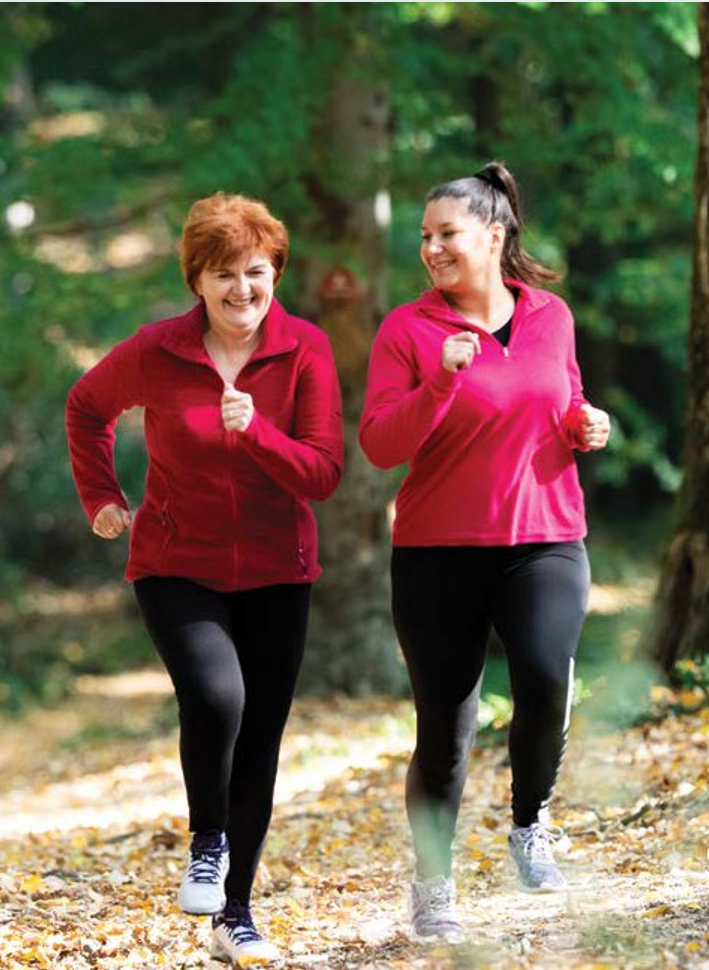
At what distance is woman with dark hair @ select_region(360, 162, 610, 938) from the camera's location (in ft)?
16.1

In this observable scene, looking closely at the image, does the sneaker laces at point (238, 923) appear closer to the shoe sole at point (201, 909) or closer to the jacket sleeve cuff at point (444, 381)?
the shoe sole at point (201, 909)

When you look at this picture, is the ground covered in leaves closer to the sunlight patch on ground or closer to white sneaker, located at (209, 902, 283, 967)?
white sneaker, located at (209, 902, 283, 967)

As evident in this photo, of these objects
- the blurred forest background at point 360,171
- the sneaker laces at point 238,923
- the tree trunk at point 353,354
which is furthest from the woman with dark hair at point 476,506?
the tree trunk at point 353,354

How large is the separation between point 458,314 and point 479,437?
38 cm

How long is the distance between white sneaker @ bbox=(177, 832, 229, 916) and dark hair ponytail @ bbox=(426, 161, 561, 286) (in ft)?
6.07

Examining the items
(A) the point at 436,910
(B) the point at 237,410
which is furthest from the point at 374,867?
(B) the point at 237,410

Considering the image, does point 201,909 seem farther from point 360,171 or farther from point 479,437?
point 360,171

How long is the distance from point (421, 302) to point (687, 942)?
74.7 inches

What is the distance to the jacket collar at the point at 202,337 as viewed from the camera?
5.02 metres

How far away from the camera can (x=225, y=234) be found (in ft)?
16.2

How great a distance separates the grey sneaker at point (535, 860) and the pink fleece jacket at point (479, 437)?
0.90 metres

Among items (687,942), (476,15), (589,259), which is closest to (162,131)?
(476,15)

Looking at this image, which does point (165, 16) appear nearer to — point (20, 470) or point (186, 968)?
point (20, 470)

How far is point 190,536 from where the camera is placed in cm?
500
